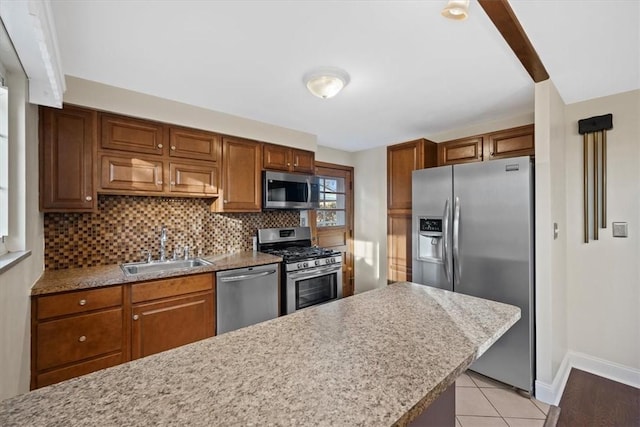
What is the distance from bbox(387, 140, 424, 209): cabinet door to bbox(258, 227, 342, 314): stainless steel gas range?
1.07 m

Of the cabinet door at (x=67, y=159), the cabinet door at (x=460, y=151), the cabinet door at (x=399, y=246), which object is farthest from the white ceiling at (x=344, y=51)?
the cabinet door at (x=399, y=246)

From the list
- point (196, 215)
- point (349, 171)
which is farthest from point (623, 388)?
point (196, 215)

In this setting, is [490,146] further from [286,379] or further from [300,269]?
[286,379]

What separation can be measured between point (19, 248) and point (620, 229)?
4134 millimetres

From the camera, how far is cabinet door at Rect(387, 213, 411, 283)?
3.49 m

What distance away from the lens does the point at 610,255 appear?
2.34 m

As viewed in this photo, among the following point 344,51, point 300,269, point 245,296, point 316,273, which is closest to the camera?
point 344,51

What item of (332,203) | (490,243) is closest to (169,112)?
(332,203)

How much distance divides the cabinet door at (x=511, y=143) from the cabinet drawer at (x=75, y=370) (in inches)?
147

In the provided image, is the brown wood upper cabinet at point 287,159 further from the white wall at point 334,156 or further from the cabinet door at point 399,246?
the cabinet door at point 399,246

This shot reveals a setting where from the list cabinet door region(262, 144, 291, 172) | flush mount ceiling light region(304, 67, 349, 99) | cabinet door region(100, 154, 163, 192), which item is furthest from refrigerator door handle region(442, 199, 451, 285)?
cabinet door region(100, 154, 163, 192)

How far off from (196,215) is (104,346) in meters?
1.35

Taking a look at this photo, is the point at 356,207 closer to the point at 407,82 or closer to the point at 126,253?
the point at 407,82

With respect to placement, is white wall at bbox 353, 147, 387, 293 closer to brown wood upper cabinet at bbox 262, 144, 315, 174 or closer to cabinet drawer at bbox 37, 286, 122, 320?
brown wood upper cabinet at bbox 262, 144, 315, 174
